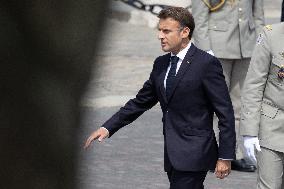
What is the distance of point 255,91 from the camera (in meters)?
4.73

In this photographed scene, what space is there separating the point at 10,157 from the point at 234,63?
6.62m

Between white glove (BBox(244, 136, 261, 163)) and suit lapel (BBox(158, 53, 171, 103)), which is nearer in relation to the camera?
suit lapel (BBox(158, 53, 171, 103))

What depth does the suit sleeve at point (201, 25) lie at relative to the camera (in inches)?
282

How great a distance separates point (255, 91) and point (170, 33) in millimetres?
570

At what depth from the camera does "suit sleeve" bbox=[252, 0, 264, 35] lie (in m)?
7.59

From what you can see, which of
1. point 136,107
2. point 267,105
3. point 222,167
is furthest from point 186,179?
point 267,105

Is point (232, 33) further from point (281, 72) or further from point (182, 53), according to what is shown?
point (182, 53)

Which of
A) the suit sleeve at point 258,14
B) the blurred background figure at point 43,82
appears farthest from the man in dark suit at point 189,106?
the blurred background figure at point 43,82

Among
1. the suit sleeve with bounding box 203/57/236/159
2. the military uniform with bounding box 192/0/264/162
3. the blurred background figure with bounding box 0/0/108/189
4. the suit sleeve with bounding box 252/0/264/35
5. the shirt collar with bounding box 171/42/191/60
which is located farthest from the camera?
the suit sleeve with bounding box 252/0/264/35

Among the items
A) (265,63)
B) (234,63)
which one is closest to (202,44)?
(234,63)

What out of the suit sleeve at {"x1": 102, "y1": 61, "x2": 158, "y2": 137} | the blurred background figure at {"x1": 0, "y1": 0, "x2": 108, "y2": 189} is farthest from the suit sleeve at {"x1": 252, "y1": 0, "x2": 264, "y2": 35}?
the blurred background figure at {"x1": 0, "y1": 0, "x2": 108, "y2": 189}

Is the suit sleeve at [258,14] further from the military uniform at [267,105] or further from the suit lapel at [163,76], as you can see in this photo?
the suit lapel at [163,76]

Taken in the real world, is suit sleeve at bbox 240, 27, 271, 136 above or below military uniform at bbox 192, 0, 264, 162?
above

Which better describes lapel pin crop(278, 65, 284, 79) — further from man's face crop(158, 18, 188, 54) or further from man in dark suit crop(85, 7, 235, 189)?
man's face crop(158, 18, 188, 54)
